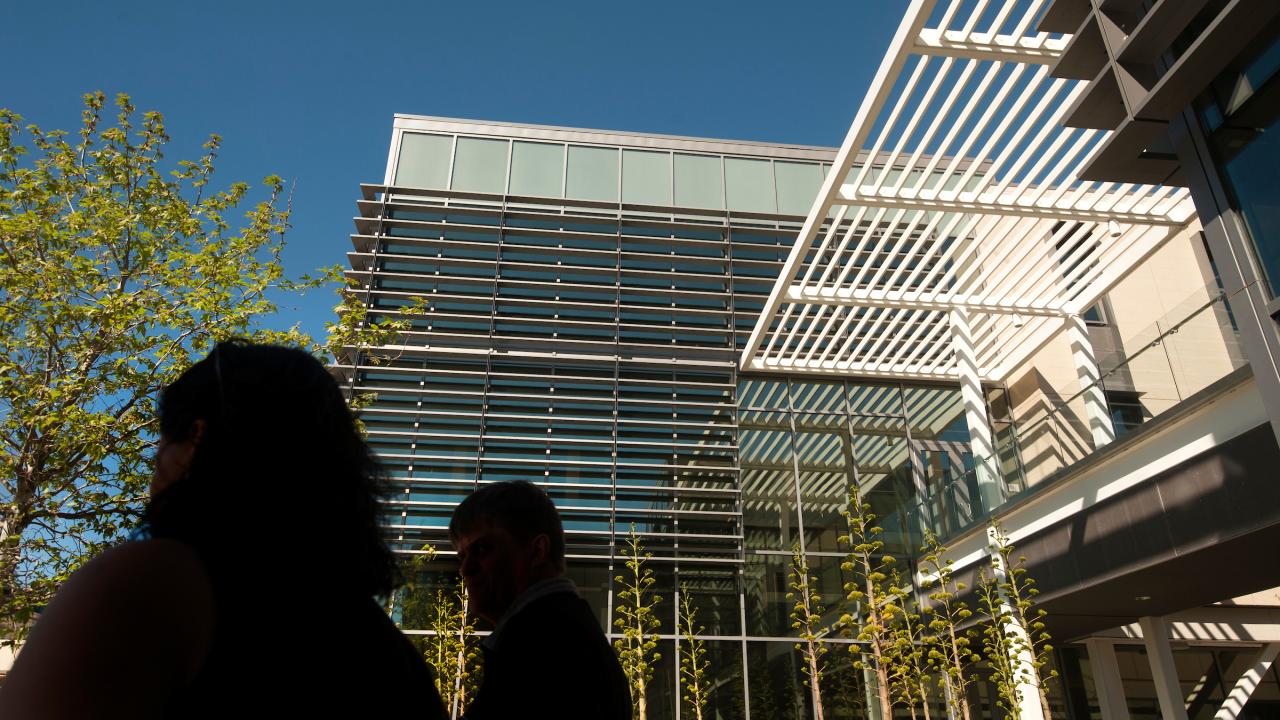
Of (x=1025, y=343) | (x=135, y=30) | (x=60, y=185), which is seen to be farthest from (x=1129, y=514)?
(x=135, y=30)

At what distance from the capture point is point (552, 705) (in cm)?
202

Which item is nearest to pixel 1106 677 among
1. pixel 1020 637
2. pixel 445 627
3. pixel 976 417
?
pixel 1020 637

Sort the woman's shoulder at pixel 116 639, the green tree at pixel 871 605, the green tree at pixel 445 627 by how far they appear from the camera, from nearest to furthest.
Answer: the woman's shoulder at pixel 116 639, the green tree at pixel 871 605, the green tree at pixel 445 627

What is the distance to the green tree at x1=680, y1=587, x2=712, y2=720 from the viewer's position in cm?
1495

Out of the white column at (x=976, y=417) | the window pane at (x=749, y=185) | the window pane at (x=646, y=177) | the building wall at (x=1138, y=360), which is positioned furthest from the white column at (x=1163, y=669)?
the window pane at (x=646, y=177)

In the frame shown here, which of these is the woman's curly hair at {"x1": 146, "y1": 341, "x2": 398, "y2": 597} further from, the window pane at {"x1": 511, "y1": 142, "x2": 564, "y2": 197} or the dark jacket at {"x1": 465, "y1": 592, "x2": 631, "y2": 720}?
the window pane at {"x1": 511, "y1": 142, "x2": 564, "y2": 197}

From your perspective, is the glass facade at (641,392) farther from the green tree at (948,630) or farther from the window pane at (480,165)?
the green tree at (948,630)

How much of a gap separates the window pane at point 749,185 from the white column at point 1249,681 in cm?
1382

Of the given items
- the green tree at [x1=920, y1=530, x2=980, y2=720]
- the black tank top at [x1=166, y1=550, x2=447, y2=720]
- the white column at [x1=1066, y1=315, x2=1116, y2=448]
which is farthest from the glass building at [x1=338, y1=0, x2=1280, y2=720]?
the black tank top at [x1=166, y1=550, x2=447, y2=720]

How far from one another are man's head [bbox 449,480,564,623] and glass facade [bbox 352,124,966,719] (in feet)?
43.3

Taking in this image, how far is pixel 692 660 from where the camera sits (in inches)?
607

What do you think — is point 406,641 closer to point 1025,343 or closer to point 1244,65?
point 1244,65

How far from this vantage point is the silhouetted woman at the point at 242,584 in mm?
842

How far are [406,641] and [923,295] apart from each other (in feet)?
49.8
